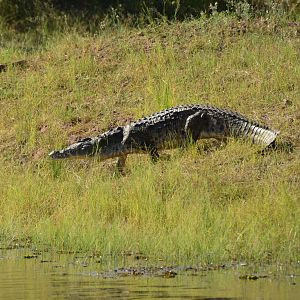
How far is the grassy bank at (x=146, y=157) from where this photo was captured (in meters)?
10.2

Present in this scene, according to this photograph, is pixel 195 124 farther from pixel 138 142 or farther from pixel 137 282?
pixel 137 282

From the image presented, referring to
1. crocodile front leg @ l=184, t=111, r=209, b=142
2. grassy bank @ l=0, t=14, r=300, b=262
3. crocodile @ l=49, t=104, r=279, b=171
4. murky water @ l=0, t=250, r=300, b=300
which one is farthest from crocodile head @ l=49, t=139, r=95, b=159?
murky water @ l=0, t=250, r=300, b=300

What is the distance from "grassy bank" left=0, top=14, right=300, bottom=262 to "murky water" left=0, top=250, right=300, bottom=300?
473mm

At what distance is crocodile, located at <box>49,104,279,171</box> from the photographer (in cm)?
1414

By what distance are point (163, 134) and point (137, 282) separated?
18.8 feet

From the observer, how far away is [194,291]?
8.15m

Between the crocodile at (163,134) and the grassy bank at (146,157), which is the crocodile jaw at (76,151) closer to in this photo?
the crocodile at (163,134)

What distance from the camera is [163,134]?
14.2 m

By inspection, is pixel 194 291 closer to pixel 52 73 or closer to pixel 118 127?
pixel 118 127

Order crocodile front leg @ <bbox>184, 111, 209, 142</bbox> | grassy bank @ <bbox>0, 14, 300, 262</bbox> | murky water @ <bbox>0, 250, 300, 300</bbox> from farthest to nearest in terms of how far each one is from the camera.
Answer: crocodile front leg @ <bbox>184, 111, 209, 142</bbox> < grassy bank @ <bbox>0, 14, 300, 262</bbox> < murky water @ <bbox>0, 250, 300, 300</bbox>

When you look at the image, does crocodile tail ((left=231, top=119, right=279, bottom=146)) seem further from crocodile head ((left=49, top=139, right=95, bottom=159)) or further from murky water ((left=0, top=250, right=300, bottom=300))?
murky water ((left=0, top=250, right=300, bottom=300))

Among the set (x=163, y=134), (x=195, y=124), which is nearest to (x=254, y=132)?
(x=195, y=124)

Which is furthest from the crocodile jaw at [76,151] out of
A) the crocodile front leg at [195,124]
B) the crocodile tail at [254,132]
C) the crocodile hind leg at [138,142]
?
the crocodile tail at [254,132]

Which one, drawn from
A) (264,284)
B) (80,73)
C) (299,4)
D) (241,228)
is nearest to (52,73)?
(80,73)
